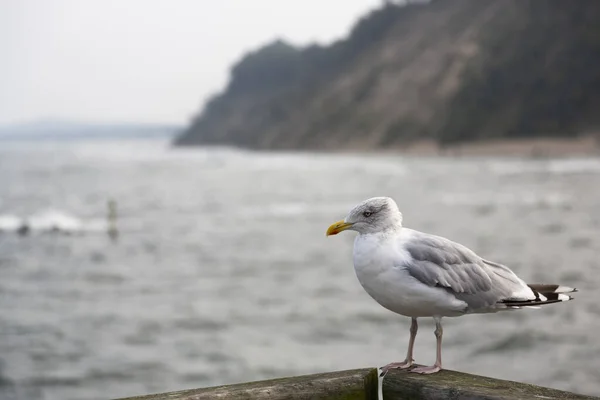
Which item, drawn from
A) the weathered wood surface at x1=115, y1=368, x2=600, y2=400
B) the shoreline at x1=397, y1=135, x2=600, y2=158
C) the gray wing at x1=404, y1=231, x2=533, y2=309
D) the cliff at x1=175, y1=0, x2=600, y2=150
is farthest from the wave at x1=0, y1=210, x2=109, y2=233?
the cliff at x1=175, y1=0, x2=600, y2=150

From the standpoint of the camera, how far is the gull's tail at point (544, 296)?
252 cm

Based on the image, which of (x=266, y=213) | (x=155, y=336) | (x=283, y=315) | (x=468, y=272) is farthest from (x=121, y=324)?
(x=266, y=213)

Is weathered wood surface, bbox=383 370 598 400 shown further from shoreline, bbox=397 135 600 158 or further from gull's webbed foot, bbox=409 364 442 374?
shoreline, bbox=397 135 600 158

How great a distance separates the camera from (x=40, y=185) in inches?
2347

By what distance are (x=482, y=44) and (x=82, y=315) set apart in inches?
3569

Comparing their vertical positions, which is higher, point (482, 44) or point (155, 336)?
point (482, 44)

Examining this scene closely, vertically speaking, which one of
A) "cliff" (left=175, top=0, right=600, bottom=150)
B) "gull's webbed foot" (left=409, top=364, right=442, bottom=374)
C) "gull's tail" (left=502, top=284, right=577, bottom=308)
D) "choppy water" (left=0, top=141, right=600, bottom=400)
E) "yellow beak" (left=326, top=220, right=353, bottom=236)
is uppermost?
"cliff" (left=175, top=0, right=600, bottom=150)

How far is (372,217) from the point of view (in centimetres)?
256

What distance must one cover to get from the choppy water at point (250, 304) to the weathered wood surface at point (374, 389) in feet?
22.7

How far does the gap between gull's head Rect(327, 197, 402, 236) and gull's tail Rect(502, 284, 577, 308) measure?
0.48 meters

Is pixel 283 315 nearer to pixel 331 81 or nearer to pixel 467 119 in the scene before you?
pixel 467 119

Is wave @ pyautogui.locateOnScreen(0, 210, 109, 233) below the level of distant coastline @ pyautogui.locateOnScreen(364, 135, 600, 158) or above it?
below

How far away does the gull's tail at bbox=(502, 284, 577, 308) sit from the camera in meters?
2.52

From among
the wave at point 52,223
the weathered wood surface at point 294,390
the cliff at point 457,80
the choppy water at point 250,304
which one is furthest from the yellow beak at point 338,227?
the cliff at point 457,80
